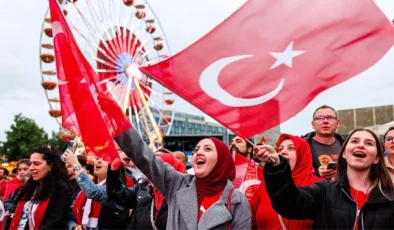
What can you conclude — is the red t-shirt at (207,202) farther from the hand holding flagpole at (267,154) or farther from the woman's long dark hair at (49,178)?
the woman's long dark hair at (49,178)

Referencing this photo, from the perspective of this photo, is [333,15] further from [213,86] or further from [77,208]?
[77,208]

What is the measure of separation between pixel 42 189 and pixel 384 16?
3.17 m

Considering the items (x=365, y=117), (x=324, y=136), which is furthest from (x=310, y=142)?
(x=365, y=117)

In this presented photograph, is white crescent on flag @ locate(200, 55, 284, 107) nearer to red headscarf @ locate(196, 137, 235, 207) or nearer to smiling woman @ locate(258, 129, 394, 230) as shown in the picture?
red headscarf @ locate(196, 137, 235, 207)

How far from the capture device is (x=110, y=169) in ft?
15.0

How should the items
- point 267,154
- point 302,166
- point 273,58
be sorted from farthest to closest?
point 273,58
point 302,166
point 267,154

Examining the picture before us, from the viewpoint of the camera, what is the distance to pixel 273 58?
13.0 feet

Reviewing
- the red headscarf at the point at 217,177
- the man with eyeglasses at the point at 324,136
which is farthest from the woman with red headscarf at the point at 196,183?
the man with eyeglasses at the point at 324,136

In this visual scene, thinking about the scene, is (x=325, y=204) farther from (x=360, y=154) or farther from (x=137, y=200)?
(x=137, y=200)

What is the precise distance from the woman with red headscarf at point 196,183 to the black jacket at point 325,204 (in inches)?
17.8

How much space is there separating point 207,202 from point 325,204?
75 cm

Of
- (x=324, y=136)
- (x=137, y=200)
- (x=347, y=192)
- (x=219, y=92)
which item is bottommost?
(x=137, y=200)

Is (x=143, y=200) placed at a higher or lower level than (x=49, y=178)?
lower

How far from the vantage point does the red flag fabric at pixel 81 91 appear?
3.99 meters
